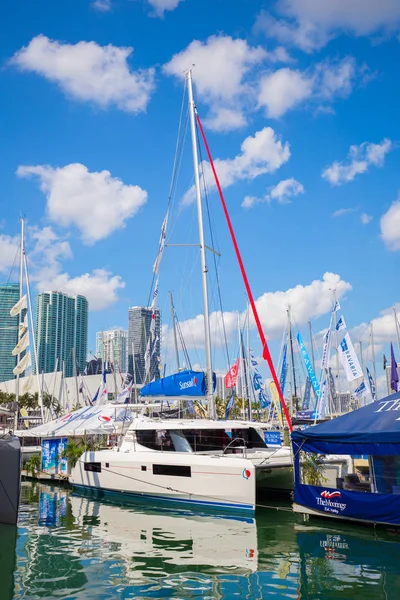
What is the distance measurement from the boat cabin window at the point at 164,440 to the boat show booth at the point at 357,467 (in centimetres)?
510

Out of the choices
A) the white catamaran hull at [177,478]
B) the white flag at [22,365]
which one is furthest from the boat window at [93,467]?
the white flag at [22,365]

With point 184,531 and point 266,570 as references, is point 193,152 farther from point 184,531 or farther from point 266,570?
point 266,570

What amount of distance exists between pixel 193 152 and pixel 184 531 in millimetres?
15693

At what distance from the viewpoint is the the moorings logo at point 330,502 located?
14.4 meters

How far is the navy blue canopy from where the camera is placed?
43.5ft

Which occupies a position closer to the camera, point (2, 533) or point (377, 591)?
point (377, 591)

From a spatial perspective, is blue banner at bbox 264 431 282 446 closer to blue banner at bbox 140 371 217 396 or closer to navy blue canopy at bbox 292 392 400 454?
blue banner at bbox 140 371 217 396

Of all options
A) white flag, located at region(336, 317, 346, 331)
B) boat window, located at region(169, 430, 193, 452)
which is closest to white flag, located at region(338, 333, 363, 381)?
white flag, located at region(336, 317, 346, 331)

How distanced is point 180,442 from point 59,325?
129311 millimetres

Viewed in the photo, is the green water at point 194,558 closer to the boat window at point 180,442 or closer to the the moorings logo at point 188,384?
the boat window at point 180,442

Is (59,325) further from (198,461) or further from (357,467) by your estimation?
(357,467)

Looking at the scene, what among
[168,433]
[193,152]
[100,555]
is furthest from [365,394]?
[100,555]

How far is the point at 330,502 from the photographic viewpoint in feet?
47.9

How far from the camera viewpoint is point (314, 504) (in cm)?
1502
